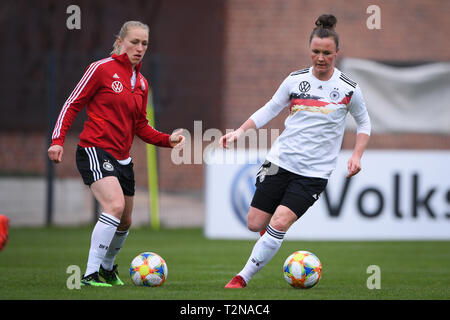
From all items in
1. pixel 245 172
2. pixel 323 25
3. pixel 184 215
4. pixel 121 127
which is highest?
pixel 323 25

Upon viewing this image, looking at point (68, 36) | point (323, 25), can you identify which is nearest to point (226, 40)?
point (68, 36)

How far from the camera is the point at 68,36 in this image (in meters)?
17.8

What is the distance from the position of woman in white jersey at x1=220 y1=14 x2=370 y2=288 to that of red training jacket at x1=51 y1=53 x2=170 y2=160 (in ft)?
2.66

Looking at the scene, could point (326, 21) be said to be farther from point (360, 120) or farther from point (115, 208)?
point (115, 208)

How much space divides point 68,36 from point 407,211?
25.9 feet

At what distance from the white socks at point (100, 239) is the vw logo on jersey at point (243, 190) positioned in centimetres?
666

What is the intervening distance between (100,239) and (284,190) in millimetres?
1456

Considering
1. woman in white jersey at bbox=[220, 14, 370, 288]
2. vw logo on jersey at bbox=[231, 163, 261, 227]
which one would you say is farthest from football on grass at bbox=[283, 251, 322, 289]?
vw logo on jersey at bbox=[231, 163, 261, 227]

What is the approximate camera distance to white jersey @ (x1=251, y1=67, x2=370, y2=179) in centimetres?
694

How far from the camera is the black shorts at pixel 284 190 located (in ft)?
22.5

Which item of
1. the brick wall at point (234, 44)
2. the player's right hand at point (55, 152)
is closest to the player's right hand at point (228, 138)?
the player's right hand at point (55, 152)

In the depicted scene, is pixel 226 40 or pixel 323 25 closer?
pixel 323 25

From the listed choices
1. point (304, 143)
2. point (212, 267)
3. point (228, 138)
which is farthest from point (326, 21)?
point (212, 267)

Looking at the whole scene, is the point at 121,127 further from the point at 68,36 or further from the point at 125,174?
the point at 68,36
